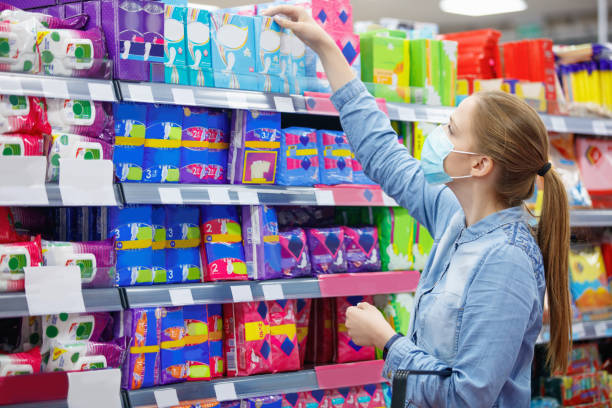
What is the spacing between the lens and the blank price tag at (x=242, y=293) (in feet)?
9.20

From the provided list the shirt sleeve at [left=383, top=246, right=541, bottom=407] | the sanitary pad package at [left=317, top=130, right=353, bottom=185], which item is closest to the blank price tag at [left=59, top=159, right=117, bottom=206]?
the sanitary pad package at [left=317, top=130, right=353, bottom=185]

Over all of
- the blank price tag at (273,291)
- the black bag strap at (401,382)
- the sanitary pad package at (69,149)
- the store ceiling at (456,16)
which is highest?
the store ceiling at (456,16)

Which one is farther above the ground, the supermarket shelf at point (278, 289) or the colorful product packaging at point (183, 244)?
the colorful product packaging at point (183, 244)

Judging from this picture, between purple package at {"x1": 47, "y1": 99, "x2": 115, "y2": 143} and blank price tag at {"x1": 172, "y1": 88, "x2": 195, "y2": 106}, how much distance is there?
0.75 ft

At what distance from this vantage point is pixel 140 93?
8.44 feet

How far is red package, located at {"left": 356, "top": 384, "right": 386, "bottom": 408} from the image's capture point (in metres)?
3.14

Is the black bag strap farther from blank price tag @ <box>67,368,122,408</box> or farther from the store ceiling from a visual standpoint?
the store ceiling

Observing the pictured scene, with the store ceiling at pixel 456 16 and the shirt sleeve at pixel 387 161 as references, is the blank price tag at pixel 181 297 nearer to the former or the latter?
the shirt sleeve at pixel 387 161

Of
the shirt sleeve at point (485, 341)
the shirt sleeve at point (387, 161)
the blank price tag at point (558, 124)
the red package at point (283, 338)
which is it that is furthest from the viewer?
the blank price tag at point (558, 124)

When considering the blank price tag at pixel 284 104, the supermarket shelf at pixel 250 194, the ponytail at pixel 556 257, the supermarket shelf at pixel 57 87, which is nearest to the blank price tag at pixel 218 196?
the supermarket shelf at pixel 250 194

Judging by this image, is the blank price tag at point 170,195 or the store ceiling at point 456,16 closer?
the blank price tag at point 170,195

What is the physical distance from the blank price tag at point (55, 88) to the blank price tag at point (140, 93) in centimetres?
21

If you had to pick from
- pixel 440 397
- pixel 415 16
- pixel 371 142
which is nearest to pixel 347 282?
pixel 371 142

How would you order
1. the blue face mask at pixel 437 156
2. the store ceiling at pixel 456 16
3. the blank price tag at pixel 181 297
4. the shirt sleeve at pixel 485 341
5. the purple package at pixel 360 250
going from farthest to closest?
the store ceiling at pixel 456 16 → the purple package at pixel 360 250 → the blank price tag at pixel 181 297 → the blue face mask at pixel 437 156 → the shirt sleeve at pixel 485 341
